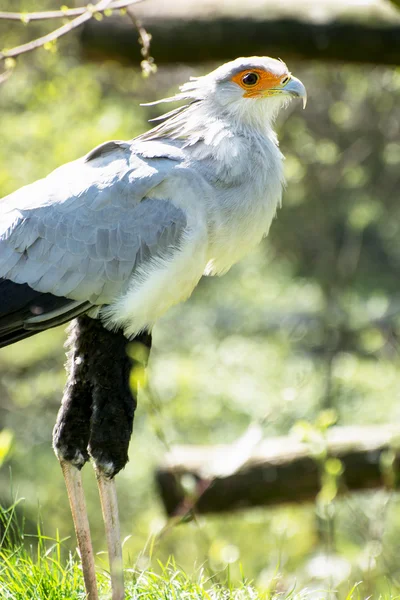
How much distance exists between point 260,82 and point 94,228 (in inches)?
33.9

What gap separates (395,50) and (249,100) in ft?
4.76

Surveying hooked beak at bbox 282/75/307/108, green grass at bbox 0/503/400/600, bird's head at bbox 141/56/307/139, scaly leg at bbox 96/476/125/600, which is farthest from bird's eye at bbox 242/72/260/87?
green grass at bbox 0/503/400/600

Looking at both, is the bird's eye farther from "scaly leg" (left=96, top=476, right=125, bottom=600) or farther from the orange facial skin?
"scaly leg" (left=96, top=476, right=125, bottom=600)

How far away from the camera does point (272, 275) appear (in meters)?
9.49

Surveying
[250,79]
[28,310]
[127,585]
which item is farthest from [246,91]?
[127,585]

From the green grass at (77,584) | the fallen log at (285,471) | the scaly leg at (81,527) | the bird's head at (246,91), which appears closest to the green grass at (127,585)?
the green grass at (77,584)

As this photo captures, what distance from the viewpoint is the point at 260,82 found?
319 centimetres

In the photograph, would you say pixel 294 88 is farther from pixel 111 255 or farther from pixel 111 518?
pixel 111 518

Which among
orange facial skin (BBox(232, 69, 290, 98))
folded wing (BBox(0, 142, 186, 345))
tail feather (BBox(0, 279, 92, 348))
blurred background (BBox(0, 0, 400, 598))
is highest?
orange facial skin (BBox(232, 69, 290, 98))

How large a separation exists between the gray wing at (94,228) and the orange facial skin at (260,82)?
45 centimetres

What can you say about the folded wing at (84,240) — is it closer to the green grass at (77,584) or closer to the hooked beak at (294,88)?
the hooked beak at (294,88)

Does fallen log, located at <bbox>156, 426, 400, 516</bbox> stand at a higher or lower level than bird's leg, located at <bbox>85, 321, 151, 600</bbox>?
lower

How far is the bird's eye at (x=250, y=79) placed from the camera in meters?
3.18

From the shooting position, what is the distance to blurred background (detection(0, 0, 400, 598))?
677 cm
